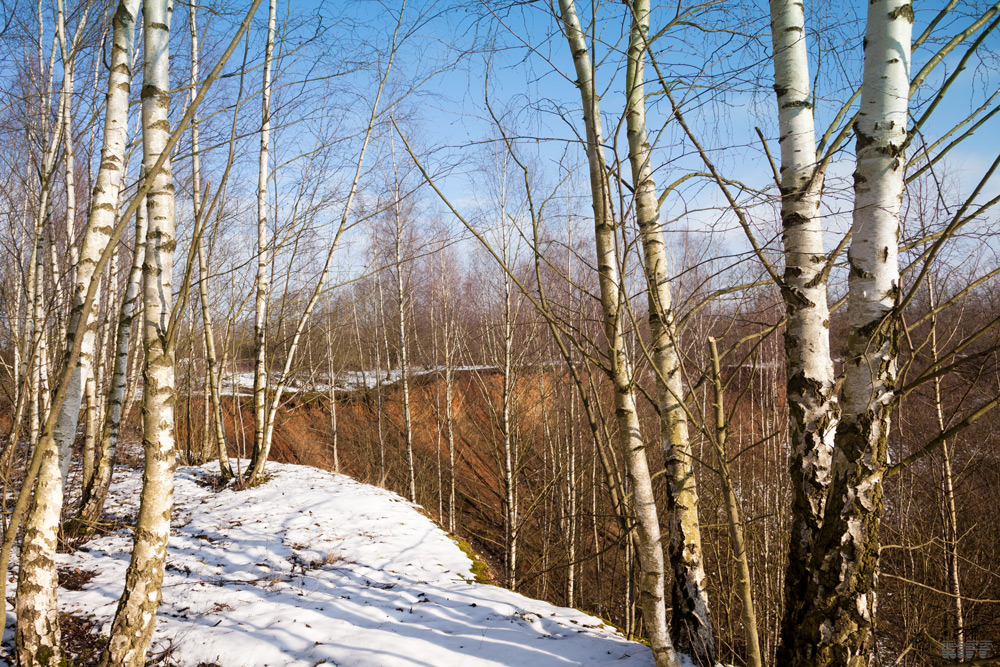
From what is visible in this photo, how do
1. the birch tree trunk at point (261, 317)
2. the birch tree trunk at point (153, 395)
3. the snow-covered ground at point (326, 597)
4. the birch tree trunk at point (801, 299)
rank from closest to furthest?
the birch tree trunk at point (801, 299)
the birch tree trunk at point (153, 395)
the snow-covered ground at point (326, 597)
the birch tree trunk at point (261, 317)

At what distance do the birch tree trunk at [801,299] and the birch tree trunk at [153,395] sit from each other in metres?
2.67

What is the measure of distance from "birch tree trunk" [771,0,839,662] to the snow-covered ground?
1484 millimetres

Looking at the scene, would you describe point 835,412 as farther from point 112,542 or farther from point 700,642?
point 112,542

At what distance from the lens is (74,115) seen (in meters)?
6.52

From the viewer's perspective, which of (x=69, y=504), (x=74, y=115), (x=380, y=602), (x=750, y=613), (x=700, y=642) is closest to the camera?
(x=750, y=613)

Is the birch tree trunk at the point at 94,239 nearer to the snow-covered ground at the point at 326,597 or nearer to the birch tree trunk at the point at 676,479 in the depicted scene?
the snow-covered ground at the point at 326,597

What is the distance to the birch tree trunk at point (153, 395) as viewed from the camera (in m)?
2.35

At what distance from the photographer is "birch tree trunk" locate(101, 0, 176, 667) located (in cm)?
235

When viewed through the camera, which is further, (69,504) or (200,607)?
(69,504)

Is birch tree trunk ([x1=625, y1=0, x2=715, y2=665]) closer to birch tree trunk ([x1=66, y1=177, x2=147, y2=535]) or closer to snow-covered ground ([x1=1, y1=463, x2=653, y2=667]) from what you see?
snow-covered ground ([x1=1, y1=463, x2=653, y2=667])

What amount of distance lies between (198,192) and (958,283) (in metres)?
8.94

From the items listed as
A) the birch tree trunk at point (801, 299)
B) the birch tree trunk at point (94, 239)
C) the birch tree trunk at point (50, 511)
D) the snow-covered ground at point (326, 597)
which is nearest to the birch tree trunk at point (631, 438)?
the birch tree trunk at point (801, 299)

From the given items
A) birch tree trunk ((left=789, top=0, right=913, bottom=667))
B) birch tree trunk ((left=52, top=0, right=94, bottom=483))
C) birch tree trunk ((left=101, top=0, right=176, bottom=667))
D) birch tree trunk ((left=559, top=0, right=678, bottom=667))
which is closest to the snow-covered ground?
birch tree trunk ((left=101, top=0, right=176, bottom=667))

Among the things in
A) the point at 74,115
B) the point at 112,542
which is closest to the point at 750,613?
the point at 112,542
